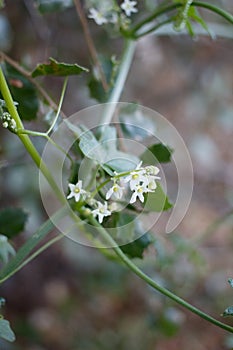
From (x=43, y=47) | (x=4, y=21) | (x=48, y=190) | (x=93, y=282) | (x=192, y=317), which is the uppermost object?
(x=4, y=21)

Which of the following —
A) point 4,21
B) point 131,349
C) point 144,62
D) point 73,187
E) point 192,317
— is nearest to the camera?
point 73,187

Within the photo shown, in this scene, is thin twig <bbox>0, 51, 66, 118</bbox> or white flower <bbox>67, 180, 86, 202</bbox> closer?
white flower <bbox>67, 180, 86, 202</bbox>

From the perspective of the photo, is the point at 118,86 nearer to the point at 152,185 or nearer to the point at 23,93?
the point at 23,93

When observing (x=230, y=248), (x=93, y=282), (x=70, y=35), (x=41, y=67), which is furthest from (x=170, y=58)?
(x=41, y=67)

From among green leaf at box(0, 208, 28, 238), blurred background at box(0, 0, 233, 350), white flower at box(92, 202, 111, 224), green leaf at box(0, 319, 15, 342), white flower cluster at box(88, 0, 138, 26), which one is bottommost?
blurred background at box(0, 0, 233, 350)

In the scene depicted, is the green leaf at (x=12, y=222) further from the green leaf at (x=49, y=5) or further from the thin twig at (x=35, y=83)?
the green leaf at (x=49, y=5)

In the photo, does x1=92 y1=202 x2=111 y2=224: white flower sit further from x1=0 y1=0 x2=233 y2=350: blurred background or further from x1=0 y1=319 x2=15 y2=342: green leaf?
x1=0 y1=0 x2=233 y2=350: blurred background

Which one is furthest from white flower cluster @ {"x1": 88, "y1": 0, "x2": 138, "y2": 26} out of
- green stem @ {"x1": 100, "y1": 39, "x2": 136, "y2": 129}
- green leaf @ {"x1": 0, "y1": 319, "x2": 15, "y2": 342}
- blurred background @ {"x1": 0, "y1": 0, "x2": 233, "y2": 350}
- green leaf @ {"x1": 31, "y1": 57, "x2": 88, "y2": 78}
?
green leaf @ {"x1": 0, "y1": 319, "x2": 15, "y2": 342}

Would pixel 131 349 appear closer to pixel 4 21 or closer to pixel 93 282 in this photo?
pixel 93 282
